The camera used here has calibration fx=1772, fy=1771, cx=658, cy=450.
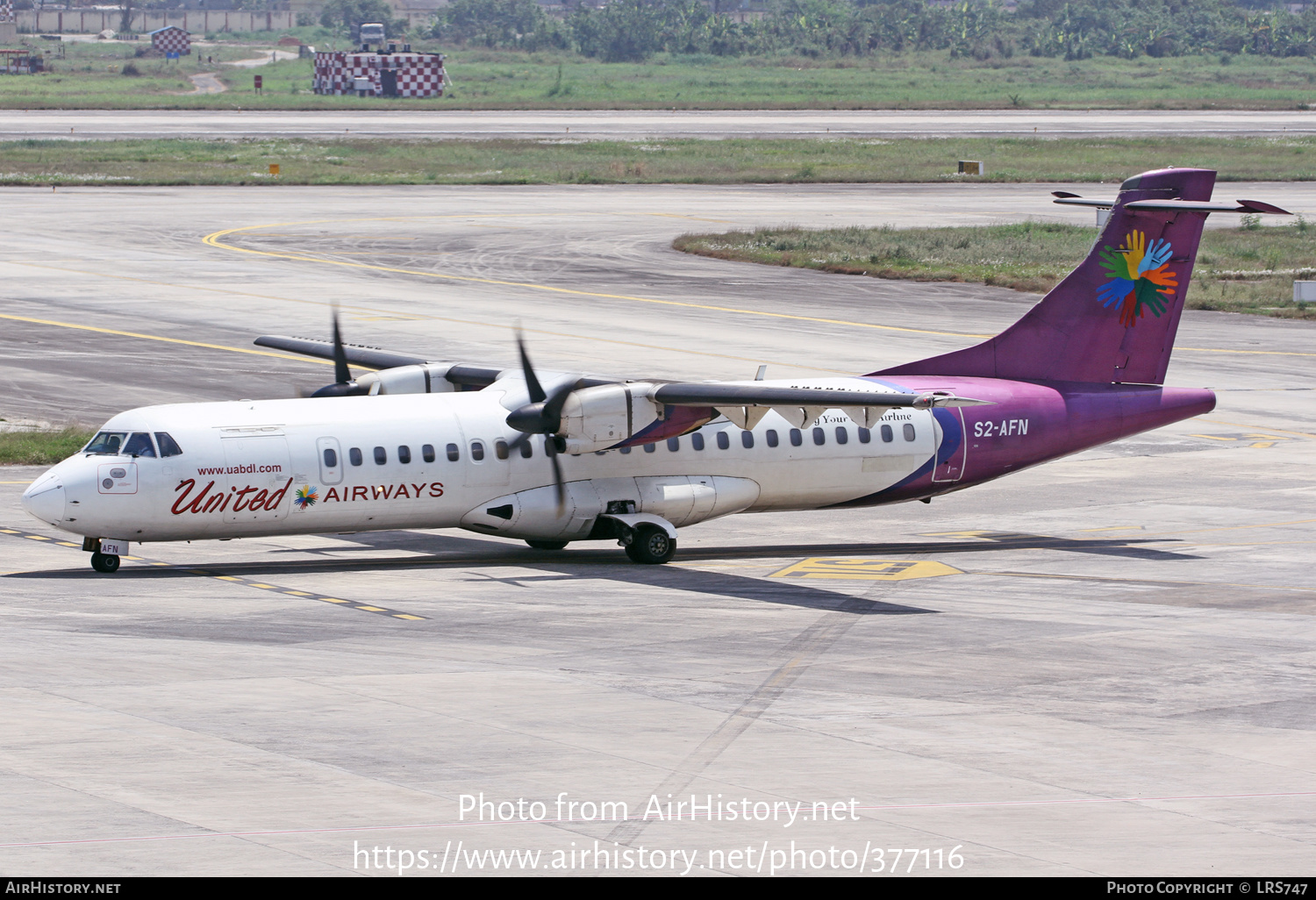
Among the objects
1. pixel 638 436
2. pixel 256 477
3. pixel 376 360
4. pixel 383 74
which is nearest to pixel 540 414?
pixel 638 436

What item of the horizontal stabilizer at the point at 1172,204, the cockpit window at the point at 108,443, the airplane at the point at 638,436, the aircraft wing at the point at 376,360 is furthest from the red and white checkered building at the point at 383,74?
the cockpit window at the point at 108,443

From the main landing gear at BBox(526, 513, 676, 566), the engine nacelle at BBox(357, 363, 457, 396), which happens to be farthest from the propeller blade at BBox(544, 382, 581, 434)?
the engine nacelle at BBox(357, 363, 457, 396)

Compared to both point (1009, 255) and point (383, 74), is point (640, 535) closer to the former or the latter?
point (1009, 255)

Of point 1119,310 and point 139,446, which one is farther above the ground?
point 1119,310

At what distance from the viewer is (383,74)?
535 ft

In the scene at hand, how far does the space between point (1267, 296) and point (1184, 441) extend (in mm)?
25863

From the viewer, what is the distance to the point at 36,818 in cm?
1491

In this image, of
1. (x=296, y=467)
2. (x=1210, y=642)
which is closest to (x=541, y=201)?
(x=296, y=467)

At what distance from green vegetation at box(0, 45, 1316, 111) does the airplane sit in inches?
4748

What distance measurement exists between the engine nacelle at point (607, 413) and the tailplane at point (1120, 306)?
259 inches

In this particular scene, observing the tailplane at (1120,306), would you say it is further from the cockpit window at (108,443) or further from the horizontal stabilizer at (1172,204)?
the cockpit window at (108,443)

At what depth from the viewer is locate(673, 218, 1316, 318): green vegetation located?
6644 cm

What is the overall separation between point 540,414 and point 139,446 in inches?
243

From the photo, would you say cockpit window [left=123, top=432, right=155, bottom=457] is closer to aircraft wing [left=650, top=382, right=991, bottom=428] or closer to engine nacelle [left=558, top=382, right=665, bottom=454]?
engine nacelle [left=558, top=382, right=665, bottom=454]
